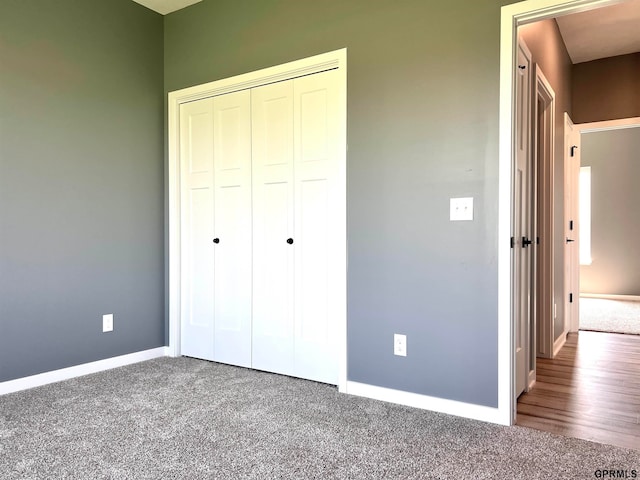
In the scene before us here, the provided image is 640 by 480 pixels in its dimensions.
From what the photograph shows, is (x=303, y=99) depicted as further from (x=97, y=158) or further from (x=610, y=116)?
(x=610, y=116)

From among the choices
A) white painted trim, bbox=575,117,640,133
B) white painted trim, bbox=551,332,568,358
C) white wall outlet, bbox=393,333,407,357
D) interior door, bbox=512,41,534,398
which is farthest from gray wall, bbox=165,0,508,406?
white painted trim, bbox=575,117,640,133

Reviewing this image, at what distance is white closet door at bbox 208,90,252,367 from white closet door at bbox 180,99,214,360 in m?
0.06

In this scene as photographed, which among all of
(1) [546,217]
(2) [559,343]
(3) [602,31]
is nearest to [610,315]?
(2) [559,343]

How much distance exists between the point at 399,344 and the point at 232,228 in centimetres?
147

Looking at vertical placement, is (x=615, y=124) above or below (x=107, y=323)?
above

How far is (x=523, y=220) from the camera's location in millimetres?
2654

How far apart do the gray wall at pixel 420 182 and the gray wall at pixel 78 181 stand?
53.4 inches

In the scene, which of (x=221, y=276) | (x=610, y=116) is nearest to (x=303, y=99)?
(x=221, y=276)

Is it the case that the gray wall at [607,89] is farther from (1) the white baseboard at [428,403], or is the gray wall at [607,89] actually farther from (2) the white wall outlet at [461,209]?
(1) the white baseboard at [428,403]

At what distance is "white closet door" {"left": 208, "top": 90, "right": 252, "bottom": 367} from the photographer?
322 centimetres

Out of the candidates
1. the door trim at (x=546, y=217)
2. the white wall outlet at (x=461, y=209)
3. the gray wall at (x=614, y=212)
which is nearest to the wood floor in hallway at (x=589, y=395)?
the door trim at (x=546, y=217)

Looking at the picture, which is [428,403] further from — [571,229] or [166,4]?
[166,4]

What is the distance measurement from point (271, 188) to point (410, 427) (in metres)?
1.72

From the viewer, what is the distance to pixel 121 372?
3109mm
